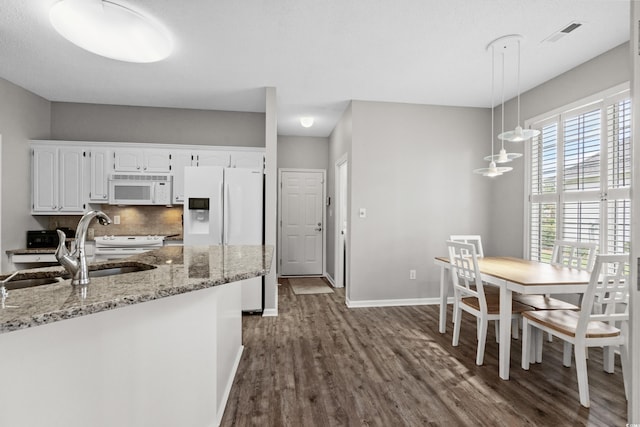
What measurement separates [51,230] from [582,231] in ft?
19.3

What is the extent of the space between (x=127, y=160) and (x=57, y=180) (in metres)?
0.83

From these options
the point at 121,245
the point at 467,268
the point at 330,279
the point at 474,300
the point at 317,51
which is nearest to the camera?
the point at 467,268

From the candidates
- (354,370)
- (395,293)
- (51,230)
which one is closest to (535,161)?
(395,293)

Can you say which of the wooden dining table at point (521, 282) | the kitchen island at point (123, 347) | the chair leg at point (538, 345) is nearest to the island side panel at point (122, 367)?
the kitchen island at point (123, 347)

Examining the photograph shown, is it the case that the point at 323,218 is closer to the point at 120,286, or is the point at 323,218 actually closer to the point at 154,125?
the point at 154,125

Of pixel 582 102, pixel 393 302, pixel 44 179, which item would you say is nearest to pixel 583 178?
pixel 582 102

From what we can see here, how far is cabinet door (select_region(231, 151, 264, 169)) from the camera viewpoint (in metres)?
4.23

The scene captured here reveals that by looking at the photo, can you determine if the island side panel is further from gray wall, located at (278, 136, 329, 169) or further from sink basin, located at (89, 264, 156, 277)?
gray wall, located at (278, 136, 329, 169)

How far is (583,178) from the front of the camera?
3082mm

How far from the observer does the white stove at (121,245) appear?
12.8ft

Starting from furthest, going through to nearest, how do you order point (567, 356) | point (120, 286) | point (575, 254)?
point (575, 254) → point (567, 356) → point (120, 286)

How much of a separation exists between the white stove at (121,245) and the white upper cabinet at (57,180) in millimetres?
576

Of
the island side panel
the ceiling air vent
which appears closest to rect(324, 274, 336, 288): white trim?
the island side panel

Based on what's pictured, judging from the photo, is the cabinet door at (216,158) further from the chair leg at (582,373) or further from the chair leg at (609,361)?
the chair leg at (609,361)
